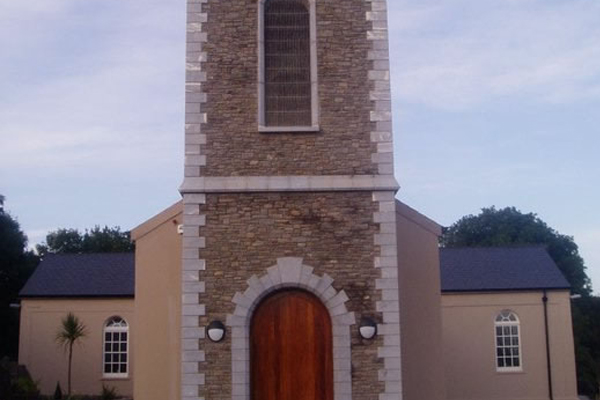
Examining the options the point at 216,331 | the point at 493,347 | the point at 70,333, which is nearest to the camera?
the point at 216,331

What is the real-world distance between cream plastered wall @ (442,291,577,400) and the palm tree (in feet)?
48.9

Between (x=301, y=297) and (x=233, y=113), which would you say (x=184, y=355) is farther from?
(x=233, y=113)

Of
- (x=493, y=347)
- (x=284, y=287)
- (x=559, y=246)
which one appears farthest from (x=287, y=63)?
(x=559, y=246)

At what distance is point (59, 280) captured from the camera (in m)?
38.9

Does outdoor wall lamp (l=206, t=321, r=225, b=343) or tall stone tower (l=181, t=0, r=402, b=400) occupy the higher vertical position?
tall stone tower (l=181, t=0, r=402, b=400)

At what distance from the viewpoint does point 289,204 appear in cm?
1452

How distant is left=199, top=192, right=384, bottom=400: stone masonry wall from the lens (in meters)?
14.1

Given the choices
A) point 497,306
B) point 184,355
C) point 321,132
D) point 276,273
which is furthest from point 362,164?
point 497,306

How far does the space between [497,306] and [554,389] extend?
401 centimetres

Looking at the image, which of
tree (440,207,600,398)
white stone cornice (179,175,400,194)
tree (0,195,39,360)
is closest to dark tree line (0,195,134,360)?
tree (0,195,39,360)

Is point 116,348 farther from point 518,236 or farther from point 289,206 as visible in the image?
point 518,236

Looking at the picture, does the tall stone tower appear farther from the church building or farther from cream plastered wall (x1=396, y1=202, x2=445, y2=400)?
cream plastered wall (x1=396, y1=202, x2=445, y2=400)

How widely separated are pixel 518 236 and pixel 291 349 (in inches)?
1901

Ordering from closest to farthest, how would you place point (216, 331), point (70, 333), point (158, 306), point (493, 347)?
point (216, 331) → point (158, 306) → point (70, 333) → point (493, 347)
